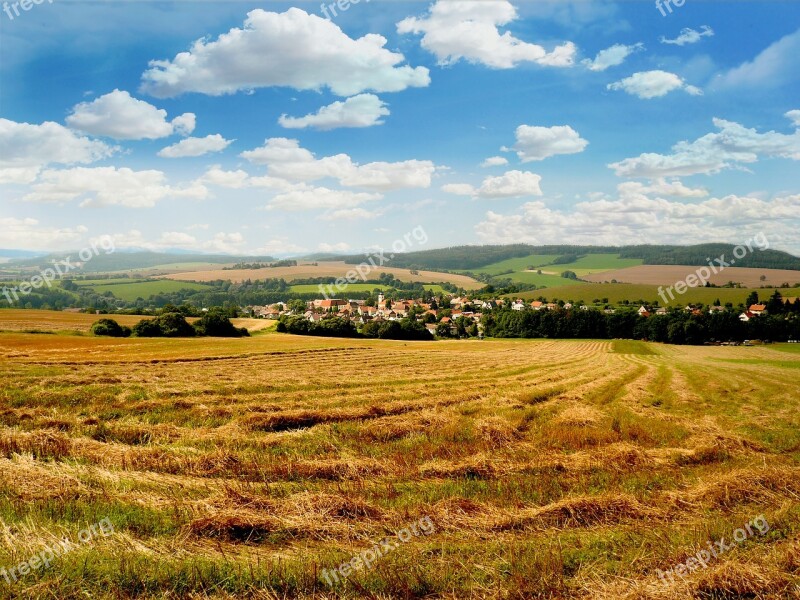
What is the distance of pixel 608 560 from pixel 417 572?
84.6 inches

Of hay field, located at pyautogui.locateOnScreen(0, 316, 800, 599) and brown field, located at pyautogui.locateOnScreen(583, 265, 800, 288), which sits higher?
brown field, located at pyautogui.locateOnScreen(583, 265, 800, 288)

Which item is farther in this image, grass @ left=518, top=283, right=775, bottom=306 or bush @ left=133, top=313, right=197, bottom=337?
grass @ left=518, top=283, right=775, bottom=306

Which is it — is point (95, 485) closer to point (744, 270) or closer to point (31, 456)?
point (31, 456)

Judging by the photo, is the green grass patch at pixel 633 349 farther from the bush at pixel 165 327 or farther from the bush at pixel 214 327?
the bush at pixel 165 327

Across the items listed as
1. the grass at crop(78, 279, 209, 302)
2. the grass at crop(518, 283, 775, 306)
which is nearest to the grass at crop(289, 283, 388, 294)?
the grass at crop(78, 279, 209, 302)

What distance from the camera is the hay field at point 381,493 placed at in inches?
171

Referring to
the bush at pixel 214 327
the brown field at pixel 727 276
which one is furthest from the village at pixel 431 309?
the brown field at pixel 727 276

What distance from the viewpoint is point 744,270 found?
16575cm

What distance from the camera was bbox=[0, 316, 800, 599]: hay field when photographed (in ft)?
14.2

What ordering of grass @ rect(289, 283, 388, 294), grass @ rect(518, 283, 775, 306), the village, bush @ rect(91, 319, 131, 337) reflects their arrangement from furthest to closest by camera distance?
grass @ rect(289, 283, 388, 294)
grass @ rect(518, 283, 775, 306)
the village
bush @ rect(91, 319, 131, 337)

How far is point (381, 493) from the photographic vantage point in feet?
21.8

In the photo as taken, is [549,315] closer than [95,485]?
No

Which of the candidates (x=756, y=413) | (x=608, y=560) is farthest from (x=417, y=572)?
(x=756, y=413)

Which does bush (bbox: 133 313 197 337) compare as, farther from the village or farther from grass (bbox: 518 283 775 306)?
grass (bbox: 518 283 775 306)
